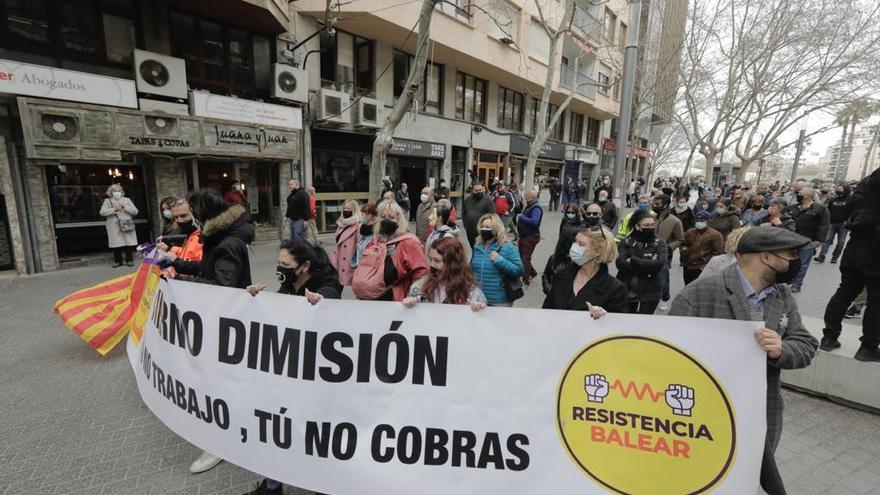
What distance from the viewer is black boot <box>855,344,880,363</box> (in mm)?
3543

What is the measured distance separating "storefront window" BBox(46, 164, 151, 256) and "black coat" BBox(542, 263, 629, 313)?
1056 centimetres

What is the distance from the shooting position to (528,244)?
738 centimetres

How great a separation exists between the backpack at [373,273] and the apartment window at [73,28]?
361 inches

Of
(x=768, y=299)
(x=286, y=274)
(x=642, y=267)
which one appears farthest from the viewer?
(x=642, y=267)

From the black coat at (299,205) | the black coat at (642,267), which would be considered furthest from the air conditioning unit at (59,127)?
the black coat at (642,267)

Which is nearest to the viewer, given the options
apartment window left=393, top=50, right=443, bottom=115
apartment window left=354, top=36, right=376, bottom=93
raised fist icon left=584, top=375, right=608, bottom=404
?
raised fist icon left=584, top=375, right=608, bottom=404

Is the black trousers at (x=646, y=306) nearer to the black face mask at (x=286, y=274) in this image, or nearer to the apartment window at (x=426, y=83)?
the black face mask at (x=286, y=274)

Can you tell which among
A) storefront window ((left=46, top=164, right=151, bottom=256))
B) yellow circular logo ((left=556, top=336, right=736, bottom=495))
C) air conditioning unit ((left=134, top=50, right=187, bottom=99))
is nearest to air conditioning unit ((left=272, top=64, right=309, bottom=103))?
air conditioning unit ((left=134, top=50, right=187, bottom=99))

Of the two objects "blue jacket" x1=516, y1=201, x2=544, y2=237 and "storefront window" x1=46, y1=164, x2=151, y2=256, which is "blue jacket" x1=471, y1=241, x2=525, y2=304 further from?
"storefront window" x1=46, y1=164, x2=151, y2=256

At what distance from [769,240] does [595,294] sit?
1045 millimetres

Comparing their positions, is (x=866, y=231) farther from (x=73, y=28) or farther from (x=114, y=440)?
(x=73, y=28)

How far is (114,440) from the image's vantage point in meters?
3.17

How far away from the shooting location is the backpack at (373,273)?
3682mm

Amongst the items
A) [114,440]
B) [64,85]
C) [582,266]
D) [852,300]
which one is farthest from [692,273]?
[64,85]
